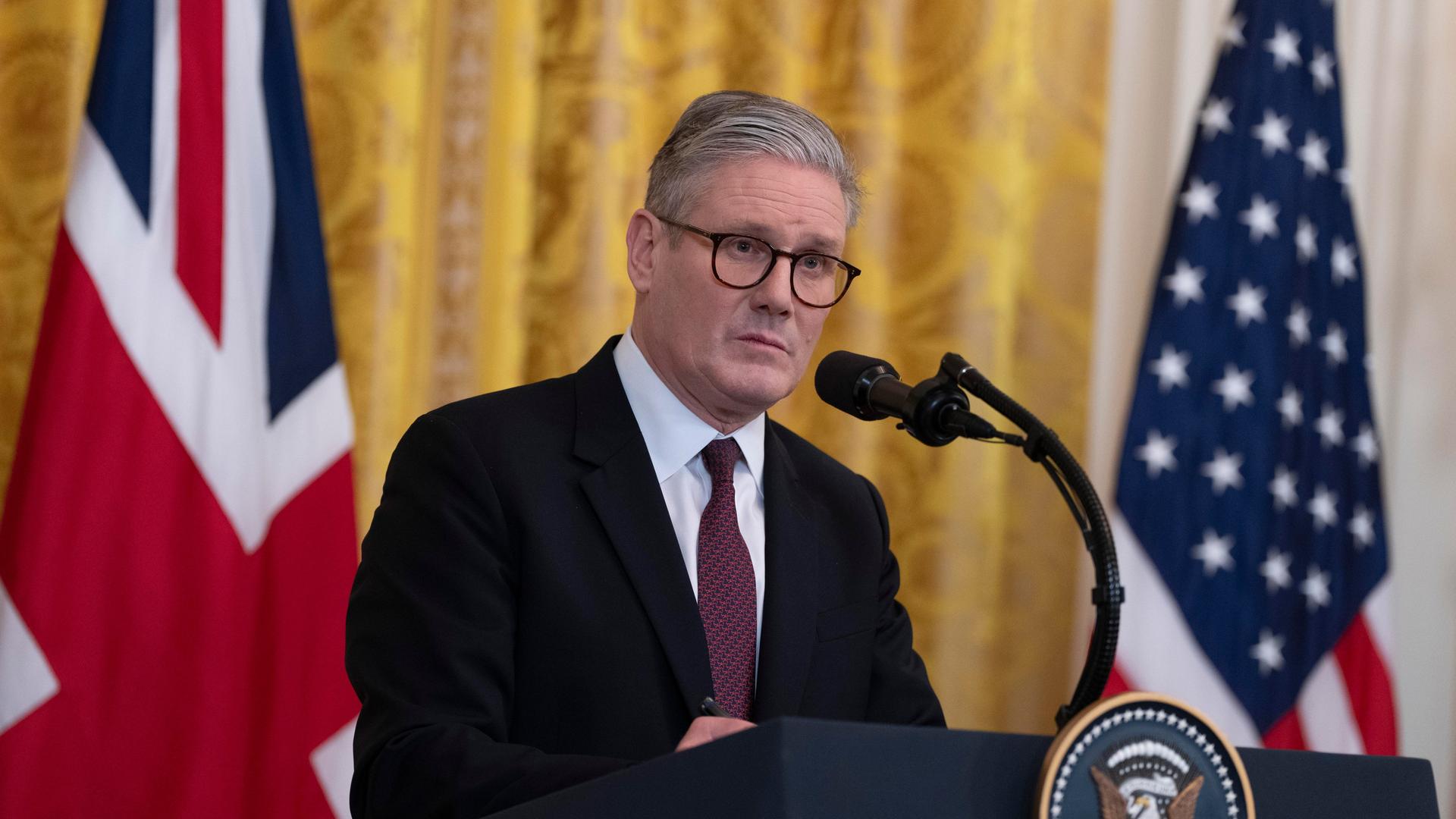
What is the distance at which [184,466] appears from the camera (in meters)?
2.83

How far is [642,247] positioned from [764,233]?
0.24 m

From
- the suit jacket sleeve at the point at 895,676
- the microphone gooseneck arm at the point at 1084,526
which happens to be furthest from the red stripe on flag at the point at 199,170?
the microphone gooseneck arm at the point at 1084,526

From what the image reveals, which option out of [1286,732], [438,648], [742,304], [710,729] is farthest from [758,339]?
[1286,732]

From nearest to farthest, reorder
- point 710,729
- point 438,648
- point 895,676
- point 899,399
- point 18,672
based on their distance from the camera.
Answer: point 710,729 → point 899,399 → point 438,648 → point 895,676 → point 18,672

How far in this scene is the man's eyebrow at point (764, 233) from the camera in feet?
6.75

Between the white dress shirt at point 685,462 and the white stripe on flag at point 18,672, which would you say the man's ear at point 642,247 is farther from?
the white stripe on flag at point 18,672

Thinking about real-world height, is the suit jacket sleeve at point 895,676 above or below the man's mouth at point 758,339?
below

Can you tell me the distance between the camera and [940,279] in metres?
3.62

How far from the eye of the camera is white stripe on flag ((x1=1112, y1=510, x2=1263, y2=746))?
3477 mm

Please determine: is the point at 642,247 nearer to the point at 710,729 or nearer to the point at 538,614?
the point at 538,614

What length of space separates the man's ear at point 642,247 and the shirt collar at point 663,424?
109 mm

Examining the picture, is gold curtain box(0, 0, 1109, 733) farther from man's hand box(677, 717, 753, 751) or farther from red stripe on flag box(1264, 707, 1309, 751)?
man's hand box(677, 717, 753, 751)

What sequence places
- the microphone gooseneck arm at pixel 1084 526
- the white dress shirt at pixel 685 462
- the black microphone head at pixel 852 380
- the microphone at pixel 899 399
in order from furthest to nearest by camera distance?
the white dress shirt at pixel 685 462 < the black microphone head at pixel 852 380 < the microphone at pixel 899 399 < the microphone gooseneck arm at pixel 1084 526

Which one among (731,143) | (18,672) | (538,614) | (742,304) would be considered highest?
(731,143)
